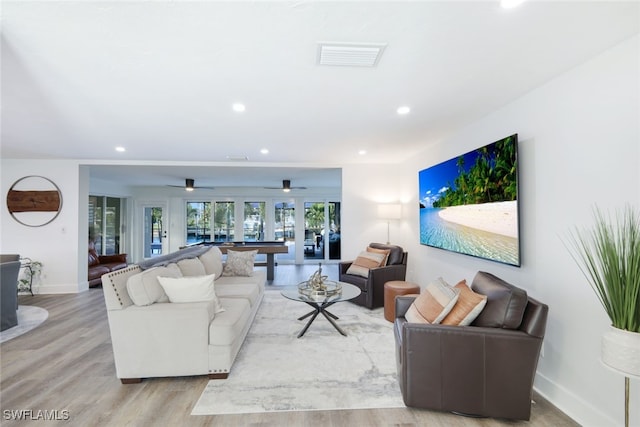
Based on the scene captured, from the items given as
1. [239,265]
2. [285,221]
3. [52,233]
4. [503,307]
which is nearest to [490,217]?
[503,307]

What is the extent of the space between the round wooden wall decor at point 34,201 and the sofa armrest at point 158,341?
4.32 metres

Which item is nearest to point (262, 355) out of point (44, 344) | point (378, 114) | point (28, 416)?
point (28, 416)

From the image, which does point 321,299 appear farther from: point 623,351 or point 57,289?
point 57,289

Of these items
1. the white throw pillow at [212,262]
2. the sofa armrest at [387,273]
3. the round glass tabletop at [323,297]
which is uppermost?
the white throw pillow at [212,262]

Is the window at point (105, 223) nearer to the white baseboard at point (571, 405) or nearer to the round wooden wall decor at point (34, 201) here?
the round wooden wall decor at point (34, 201)

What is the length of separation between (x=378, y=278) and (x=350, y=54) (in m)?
3.23

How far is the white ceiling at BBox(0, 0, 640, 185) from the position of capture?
1.52 m

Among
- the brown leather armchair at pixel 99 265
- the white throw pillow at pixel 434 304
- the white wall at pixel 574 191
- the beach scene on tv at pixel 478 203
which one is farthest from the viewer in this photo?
the brown leather armchair at pixel 99 265

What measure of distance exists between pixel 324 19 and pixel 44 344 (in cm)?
433

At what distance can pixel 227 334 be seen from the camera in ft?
8.18

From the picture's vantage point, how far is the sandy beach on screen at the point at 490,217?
2537 mm

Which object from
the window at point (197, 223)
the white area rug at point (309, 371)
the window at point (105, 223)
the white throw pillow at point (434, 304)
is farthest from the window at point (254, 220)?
the white throw pillow at point (434, 304)

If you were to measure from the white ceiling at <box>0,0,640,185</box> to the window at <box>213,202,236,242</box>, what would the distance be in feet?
18.1

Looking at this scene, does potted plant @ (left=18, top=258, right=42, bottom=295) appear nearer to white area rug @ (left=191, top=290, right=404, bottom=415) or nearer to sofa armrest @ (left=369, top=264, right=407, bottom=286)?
white area rug @ (left=191, top=290, right=404, bottom=415)
